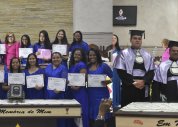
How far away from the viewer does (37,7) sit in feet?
56.1

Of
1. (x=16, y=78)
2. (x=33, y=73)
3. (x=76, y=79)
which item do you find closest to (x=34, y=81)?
(x=33, y=73)

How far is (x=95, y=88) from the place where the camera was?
9.09 m

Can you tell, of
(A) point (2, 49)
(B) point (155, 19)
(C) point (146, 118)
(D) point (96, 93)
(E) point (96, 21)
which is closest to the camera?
(C) point (146, 118)

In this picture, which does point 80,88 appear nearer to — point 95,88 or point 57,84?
point 95,88

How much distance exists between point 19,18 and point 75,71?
8326 millimetres

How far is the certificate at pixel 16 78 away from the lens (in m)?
8.78

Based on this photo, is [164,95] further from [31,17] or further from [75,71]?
[31,17]

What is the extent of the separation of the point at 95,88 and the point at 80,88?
0.88 ft

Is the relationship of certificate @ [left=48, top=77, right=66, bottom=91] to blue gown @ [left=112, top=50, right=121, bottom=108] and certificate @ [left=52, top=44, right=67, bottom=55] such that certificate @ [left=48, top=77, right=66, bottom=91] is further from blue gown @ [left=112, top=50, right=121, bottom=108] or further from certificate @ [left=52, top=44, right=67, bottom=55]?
certificate @ [left=52, top=44, right=67, bottom=55]

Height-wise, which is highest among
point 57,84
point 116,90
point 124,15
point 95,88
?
point 124,15

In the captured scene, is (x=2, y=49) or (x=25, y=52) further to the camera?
(x=2, y=49)

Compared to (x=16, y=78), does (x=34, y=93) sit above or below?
below

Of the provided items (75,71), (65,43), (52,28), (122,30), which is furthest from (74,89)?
(122,30)

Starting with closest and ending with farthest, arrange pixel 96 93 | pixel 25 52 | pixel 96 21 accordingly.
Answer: pixel 96 93 → pixel 25 52 → pixel 96 21
